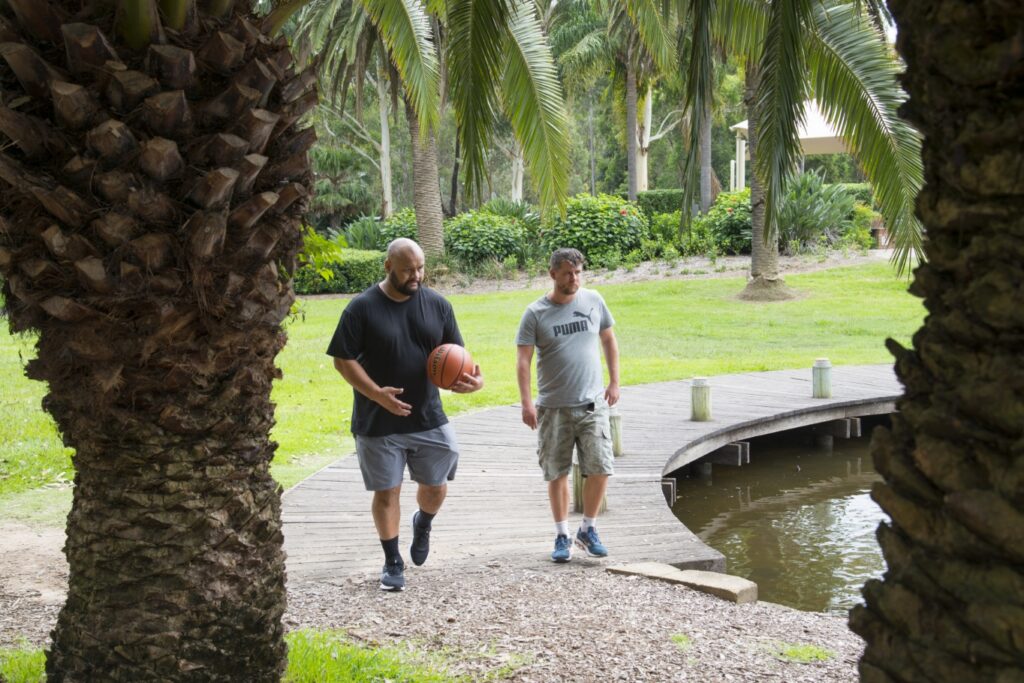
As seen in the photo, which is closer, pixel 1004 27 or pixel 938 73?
pixel 1004 27

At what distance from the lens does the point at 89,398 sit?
147 inches

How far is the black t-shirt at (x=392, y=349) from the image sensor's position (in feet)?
19.3

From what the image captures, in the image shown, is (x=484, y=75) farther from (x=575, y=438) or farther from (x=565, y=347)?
(x=575, y=438)

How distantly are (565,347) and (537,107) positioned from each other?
1.75 m

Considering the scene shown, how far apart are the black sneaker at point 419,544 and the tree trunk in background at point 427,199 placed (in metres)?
19.8

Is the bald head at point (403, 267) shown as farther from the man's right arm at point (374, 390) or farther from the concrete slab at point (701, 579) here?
the concrete slab at point (701, 579)

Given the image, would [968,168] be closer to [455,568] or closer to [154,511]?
[154,511]

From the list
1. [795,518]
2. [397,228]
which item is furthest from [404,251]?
[397,228]

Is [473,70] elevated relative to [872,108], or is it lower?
elevated

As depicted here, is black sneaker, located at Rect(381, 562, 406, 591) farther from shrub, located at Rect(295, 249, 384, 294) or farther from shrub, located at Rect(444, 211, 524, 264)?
shrub, located at Rect(444, 211, 524, 264)

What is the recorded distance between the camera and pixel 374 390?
5.76 m

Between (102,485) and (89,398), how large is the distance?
1.15 feet

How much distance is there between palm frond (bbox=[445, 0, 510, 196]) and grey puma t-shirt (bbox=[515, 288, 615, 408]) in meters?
1.32

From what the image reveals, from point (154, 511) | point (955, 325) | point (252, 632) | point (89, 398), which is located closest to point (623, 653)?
point (252, 632)
